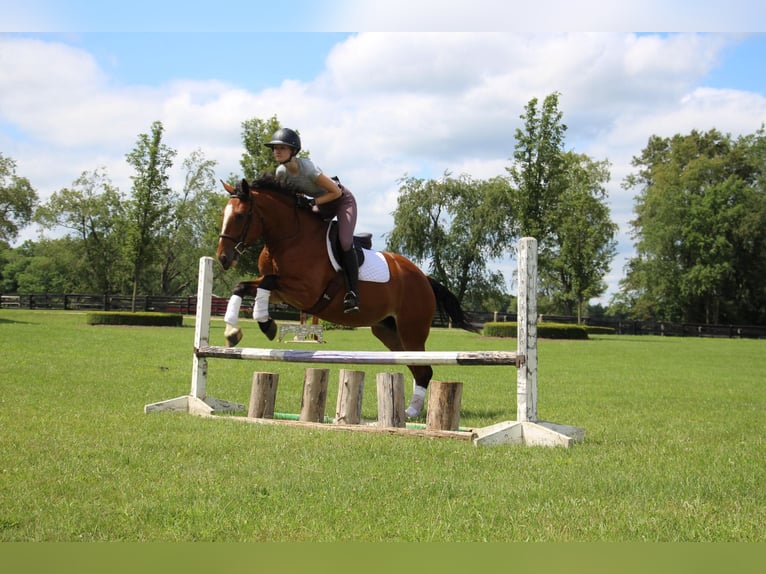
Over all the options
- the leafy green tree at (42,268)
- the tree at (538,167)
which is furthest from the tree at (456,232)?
the leafy green tree at (42,268)

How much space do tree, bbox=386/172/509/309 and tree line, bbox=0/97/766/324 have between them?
0.07 meters

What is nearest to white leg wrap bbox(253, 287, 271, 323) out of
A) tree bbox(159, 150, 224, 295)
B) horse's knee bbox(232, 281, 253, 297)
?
horse's knee bbox(232, 281, 253, 297)

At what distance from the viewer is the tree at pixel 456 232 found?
4081 cm

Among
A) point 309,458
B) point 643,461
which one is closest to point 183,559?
point 309,458

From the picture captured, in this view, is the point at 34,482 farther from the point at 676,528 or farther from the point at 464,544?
the point at 676,528

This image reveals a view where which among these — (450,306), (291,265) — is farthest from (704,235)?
(291,265)

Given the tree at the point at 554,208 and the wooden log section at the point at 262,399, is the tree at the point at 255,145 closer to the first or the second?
the tree at the point at 554,208

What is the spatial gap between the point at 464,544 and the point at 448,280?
131 feet

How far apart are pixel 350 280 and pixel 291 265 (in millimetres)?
603

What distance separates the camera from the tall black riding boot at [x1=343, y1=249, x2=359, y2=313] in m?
6.74

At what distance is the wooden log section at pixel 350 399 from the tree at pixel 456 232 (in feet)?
111

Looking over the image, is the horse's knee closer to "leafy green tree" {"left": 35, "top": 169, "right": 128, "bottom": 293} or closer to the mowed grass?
the mowed grass

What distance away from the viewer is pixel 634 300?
57.2 metres

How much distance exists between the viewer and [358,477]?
461 cm
